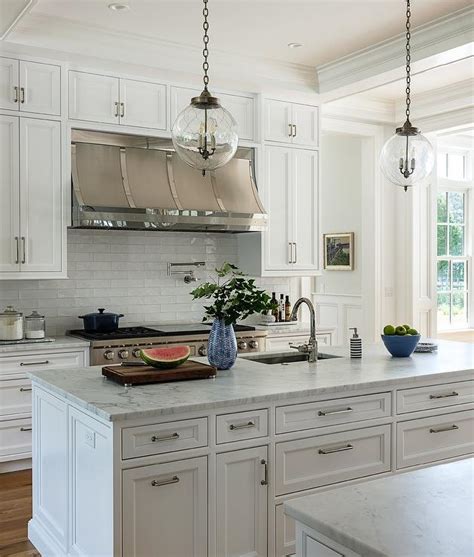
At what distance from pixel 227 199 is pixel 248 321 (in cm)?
131

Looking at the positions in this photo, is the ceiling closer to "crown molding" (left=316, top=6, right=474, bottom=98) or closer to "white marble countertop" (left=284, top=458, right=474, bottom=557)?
"crown molding" (left=316, top=6, right=474, bottom=98)

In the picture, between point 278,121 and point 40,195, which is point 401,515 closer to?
point 40,195

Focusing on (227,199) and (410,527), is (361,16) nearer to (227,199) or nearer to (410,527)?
(227,199)

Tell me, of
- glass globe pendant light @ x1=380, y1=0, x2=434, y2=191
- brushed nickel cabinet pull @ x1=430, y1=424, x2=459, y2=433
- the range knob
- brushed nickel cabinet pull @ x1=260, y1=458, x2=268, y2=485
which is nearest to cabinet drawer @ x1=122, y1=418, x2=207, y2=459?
brushed nickel cabinet pull @ x1=260, y1=458, x2=268, y2=485

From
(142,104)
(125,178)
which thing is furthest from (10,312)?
(142,104)

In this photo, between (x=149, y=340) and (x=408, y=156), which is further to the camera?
(x=149, y=340)

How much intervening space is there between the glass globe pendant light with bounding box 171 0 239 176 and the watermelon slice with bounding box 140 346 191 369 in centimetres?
93

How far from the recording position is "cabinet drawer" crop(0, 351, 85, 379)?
188 inches

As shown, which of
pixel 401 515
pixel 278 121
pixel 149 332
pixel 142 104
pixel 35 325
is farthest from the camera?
pixel 278 121

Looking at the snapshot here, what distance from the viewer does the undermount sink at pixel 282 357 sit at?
4.06 metres

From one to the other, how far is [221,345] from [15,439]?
6.99ft

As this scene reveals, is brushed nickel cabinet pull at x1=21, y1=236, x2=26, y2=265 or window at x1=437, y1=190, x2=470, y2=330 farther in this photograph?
window at x1=437, y1=190, x2=470, y2=330

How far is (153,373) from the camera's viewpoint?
124 inches

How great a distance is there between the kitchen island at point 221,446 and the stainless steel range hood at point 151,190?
1945 millimetres
